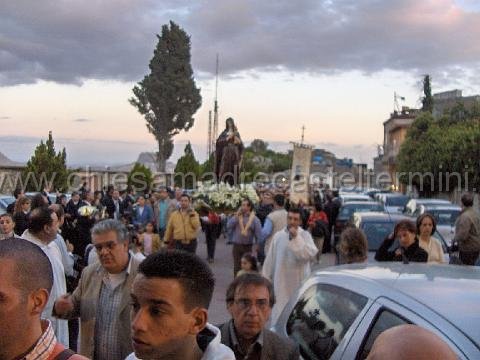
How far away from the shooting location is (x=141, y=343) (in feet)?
7.77

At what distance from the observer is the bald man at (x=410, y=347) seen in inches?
64.7

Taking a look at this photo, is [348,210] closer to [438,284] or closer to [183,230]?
[183,230]

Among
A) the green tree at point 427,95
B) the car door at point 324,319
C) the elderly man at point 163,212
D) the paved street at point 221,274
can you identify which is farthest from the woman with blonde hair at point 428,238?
the green tree at point 427,95

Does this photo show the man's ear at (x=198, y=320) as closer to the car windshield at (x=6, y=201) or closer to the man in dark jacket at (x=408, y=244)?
the man in dark jacket at (x=408, y=244)

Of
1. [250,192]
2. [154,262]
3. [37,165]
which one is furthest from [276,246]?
[37,165]

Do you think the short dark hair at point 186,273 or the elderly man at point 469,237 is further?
the elderly man at point 469,237

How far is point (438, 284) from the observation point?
147 inches

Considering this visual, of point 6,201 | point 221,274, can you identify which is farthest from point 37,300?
point 6,201

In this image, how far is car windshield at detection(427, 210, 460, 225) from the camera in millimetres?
17619

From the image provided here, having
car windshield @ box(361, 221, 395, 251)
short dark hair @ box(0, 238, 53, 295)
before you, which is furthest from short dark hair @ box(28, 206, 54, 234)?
car windshield @ box(361, 221, 395, 251)

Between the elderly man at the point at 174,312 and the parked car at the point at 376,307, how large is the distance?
1130 millimetres

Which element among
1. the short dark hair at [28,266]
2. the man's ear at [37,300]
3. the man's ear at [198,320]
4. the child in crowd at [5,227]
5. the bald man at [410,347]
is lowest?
the child in crowd at [5,227]

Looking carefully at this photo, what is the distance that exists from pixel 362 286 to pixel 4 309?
6.80 feet

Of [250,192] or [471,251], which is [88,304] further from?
[250,192]
